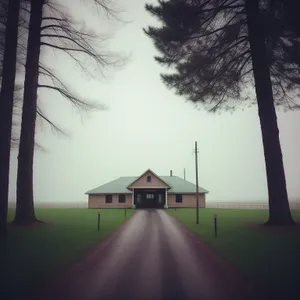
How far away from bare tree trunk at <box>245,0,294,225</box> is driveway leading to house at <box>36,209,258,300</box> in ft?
20.4

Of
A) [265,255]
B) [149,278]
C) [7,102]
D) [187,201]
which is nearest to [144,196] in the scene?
[187,201]

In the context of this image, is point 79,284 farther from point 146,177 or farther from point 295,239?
point 146,177

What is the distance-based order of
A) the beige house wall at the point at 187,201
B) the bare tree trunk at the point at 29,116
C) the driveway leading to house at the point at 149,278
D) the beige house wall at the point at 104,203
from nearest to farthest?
the driveway leading to house at the point at 149,278 < the bare tree trunk at the point at 29,116 < the beige house wall at the point at 104,203 < the beige house wall at the point at 187,201

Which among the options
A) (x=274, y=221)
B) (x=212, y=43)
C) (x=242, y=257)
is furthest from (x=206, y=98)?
(x=242, y=257)

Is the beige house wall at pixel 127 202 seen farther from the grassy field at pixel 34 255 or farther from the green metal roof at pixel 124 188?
the grassy field at pixel 34 255

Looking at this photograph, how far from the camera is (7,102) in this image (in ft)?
33.0

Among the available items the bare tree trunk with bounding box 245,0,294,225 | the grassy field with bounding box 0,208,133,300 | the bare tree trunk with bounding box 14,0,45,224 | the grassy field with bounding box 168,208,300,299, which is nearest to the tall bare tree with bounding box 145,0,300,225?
the bare tree trunk with bounding box 245,0,294,225

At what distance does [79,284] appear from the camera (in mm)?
5238

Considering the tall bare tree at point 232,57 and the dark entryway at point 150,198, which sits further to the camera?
the dark entryway at point 150,198

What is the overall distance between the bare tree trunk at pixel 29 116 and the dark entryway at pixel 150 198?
24.2 meters

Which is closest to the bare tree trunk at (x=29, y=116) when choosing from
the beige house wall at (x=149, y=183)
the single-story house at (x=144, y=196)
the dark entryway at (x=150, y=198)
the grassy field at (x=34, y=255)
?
the grassy field at (x=34, y=255)

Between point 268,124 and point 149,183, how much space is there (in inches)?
969

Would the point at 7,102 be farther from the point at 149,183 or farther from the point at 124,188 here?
the point at 124,188

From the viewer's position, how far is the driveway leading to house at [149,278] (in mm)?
4707
